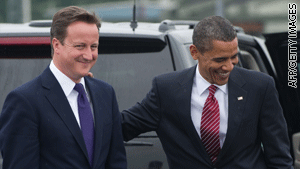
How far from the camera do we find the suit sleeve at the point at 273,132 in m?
2.76

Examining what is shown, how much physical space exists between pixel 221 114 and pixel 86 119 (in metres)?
0.72

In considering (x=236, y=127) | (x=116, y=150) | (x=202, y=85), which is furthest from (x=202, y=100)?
(x=116, y=150)

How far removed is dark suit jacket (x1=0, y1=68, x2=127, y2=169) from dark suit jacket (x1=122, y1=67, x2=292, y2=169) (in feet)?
1.55

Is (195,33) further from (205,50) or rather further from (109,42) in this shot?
(109,42)

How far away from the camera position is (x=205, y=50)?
2744 mm

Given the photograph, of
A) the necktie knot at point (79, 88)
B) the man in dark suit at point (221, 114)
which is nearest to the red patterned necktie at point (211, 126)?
the man in dark suit at point (221, 114)

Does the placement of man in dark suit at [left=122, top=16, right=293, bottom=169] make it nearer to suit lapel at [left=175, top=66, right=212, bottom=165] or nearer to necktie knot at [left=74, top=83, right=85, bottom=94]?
suit lapel at [left=175, top=66, right=212, bottom=165]

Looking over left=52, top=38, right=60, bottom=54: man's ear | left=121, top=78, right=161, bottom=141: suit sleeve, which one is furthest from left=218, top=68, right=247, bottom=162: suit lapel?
left=52, top=38, right=60, bottom=54: man's ear

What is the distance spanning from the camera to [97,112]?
2531mm

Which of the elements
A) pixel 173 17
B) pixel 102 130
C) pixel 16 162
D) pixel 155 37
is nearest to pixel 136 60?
pixel 155 37

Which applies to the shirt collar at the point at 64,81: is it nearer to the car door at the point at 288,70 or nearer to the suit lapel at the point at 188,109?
the suit lapel at the point at 188,109

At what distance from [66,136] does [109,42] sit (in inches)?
40.6

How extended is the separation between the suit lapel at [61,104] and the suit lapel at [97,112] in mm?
79

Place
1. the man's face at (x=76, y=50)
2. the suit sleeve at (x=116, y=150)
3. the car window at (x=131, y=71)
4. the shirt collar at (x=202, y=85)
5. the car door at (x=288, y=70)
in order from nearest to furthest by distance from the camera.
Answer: the man's face at (x=76, y=50) < the suit sleeve at (x=116, y=150) < the shirt collar at (x=202, y=85) < the car window at (x=131, y=71) < the car door at (x=288, y=70)
